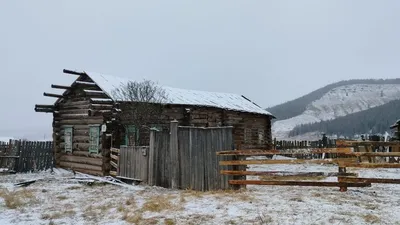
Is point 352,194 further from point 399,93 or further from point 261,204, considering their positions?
point 399,93

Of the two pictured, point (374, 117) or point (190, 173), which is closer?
point (190, 173)

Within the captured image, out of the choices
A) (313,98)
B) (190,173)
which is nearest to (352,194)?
(190,173)

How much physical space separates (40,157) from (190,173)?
12126 millimetres

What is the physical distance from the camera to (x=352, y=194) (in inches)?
356

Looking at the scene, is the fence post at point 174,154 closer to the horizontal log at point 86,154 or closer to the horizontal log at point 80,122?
the horizontal log at point 86,154

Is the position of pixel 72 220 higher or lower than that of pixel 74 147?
lower

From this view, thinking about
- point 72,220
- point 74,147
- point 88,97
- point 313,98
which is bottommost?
point 72,220

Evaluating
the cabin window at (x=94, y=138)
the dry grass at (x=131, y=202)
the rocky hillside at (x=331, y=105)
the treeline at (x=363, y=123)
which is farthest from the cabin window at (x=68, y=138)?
the rocky hillside at (x=331, y=105)

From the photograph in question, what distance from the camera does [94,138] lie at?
17969 mm

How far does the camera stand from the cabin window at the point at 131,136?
18053 mm

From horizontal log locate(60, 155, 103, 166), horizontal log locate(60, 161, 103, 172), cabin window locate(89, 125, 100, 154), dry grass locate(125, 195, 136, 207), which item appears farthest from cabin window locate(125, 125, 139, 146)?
dry grass locate(125, 195, 136, 207)

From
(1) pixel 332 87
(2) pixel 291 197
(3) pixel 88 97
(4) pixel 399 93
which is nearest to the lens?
(2) pixel 291 197

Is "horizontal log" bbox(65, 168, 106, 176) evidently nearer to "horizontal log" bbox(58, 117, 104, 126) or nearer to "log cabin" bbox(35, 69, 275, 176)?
"log cabin" bbox(35, 69, 275, 176)

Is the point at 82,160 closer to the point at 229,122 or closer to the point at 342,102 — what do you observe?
the point at 229,122
